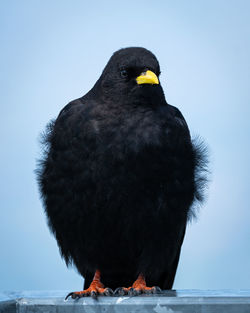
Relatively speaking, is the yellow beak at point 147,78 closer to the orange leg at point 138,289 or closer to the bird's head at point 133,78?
the bird's head at point 133,78

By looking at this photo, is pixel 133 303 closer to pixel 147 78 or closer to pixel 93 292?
pixel 93 292

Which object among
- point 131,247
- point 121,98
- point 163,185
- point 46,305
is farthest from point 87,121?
point 46,305

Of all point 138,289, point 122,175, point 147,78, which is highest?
point 147,78

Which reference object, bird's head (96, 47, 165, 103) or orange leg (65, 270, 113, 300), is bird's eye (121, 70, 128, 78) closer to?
bird's head (96, 47, 165, 103)

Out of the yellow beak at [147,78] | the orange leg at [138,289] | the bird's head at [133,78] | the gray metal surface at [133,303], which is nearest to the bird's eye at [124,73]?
the bird's head at [133,78]

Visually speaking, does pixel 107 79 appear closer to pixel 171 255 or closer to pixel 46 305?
pixel 171 255

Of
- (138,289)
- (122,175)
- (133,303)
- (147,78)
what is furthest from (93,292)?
(147,78)

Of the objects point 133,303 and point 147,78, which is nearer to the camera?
point 133,303

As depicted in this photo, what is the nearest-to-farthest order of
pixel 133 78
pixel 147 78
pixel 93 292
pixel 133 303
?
pixel 133 303
pixel 93 292
pixel 147 78
pixel 133 78
